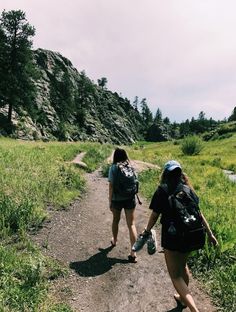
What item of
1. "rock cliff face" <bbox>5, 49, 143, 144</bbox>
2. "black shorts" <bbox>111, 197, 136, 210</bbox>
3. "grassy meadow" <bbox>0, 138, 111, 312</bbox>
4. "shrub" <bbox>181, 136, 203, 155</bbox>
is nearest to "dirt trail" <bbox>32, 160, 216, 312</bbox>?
"grassy meadow" <bbox>0, 138, 111, 312</bbox>

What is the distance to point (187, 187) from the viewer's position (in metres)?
6.48

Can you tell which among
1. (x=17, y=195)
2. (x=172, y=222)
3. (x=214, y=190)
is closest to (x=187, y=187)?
(x=172, y=222)

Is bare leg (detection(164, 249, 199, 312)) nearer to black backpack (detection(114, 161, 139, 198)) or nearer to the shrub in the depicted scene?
black backpack (detection(114, 161, 139, 198))

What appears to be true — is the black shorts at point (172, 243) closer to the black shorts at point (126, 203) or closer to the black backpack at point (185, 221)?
the black backpack at point (185, 221)

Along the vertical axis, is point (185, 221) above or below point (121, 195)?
above

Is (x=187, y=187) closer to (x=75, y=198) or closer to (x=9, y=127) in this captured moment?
(x=75, y=198)

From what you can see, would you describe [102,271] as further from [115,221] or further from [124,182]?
[124,182]

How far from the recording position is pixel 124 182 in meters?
9.55

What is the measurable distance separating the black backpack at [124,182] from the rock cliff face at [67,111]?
4582 cm

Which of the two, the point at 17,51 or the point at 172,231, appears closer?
the point at 172,231

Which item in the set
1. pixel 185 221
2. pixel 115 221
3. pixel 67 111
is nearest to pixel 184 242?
pixel 185 221

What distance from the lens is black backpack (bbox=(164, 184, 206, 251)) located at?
6.18 m

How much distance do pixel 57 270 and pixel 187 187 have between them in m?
3.86

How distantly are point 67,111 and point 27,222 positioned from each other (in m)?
98.7
